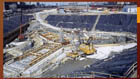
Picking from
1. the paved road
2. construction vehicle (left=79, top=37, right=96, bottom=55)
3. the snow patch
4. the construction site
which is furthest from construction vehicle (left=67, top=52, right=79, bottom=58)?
the snow patch

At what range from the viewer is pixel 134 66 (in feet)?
12.6

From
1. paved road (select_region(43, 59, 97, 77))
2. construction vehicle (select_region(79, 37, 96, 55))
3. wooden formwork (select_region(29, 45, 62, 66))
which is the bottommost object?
paved road (select_region(43, 59, 97, 77))

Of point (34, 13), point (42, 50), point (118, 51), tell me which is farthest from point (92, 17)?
point (42, 50)

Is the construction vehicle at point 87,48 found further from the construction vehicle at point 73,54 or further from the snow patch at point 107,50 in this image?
the construction vehicle at point 73,54

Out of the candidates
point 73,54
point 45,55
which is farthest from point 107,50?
point 45,55

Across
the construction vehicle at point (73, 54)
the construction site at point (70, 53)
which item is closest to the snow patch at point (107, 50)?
the construction site at point (70, 53)

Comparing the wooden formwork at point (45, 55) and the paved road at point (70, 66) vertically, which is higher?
the wooden formwork at point (45, 55)

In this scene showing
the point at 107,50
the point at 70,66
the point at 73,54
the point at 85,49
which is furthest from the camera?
the point at 107,50

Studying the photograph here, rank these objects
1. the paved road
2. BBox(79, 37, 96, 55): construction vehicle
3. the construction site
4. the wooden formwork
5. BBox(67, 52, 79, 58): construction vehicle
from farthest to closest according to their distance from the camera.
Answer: BBox(79, 37, 96, 55): construction vehicle, BBox(67, 52, 79, 58): construction vehicle, the wooden formwork, the paved road, the construction site

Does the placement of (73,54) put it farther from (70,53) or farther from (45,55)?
(45,55)

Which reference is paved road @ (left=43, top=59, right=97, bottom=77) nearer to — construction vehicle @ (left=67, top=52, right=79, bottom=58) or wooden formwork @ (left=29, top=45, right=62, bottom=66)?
construction vehicle @ (left=67, top=52, right=79, bottom=58)

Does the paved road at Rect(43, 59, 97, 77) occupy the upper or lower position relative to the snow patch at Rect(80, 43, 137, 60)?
lower

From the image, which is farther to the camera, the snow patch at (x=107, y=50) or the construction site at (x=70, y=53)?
the snow patch at (x=107, y=50)

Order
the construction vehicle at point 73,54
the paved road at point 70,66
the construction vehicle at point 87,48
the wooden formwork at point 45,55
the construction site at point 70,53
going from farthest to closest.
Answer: the construction vehicle at point 87,48
the construction vehicle at point 73,54
the wooden formwork at point 45,55
the paved road at point 70,66
the construction site at point 70,53
